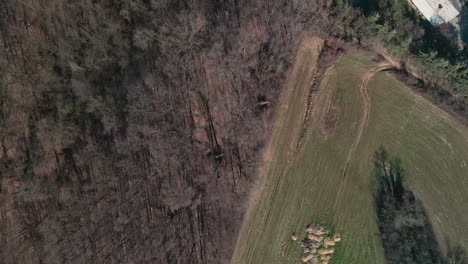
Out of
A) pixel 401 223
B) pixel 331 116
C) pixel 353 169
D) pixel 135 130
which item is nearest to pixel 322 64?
pixel 331 116

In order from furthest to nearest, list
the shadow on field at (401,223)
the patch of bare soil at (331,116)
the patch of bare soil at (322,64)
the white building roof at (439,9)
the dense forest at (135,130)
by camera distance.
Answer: the patch of bare soil at (331,116) → the white building roof at (439,9) → the patch of bare soil at (322,64) → the shadow on field at (401,223) → the dense forest at (135,130)

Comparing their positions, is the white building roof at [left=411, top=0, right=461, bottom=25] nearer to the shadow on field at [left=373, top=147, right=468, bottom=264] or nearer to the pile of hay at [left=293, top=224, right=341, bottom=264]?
the shadow on field at [left=373, top=147, right=468, bottom=264]

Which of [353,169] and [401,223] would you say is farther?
[353,169]

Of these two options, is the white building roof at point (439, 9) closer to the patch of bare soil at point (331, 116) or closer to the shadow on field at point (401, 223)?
the patch of bare soil at point (331, 116)

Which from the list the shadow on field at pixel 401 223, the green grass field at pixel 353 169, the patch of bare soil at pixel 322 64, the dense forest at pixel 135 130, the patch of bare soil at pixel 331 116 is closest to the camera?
the dense forest at pixel 135 130

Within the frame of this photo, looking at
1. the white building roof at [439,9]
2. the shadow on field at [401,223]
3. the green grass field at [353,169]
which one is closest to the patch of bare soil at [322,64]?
the green grass field at [353,169]

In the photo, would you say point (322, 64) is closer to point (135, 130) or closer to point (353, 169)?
point (353, 169)
